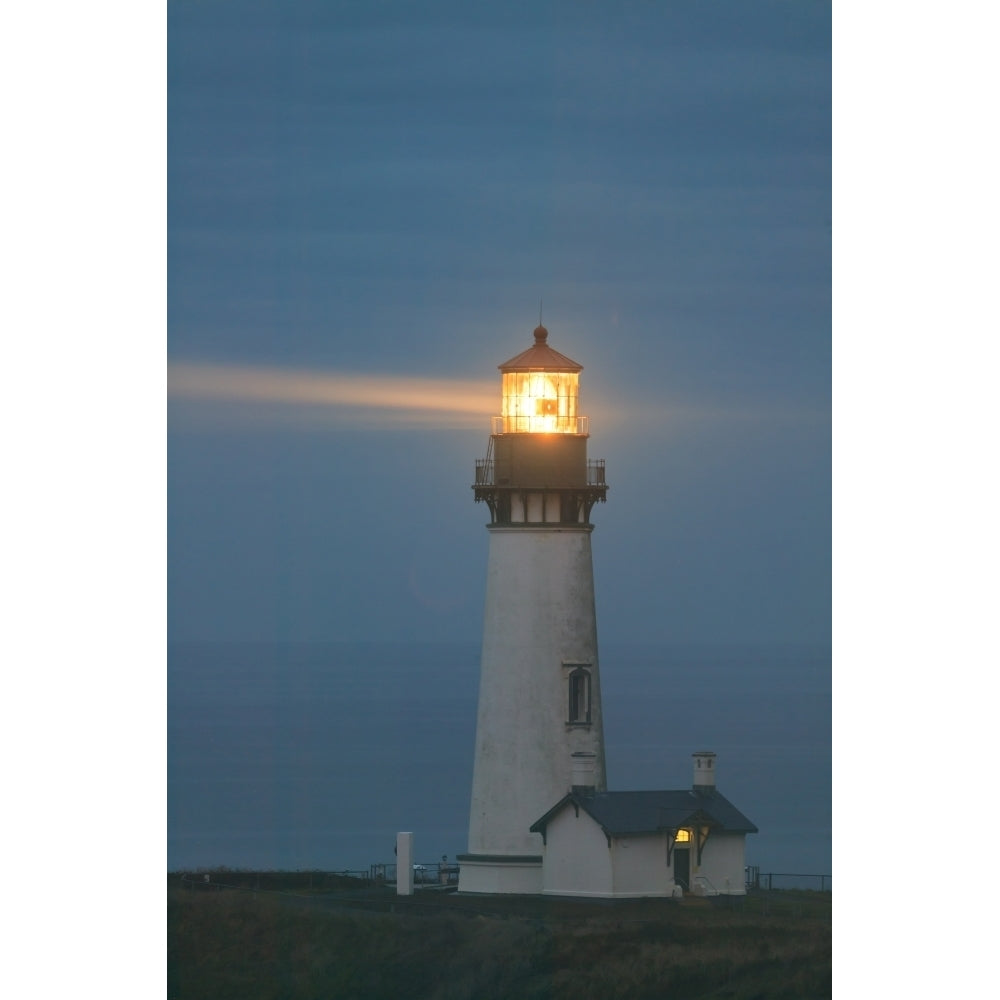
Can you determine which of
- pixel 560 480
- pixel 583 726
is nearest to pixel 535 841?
pixel 583 726

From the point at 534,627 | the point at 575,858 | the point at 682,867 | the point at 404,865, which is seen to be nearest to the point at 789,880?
the point at 682,867

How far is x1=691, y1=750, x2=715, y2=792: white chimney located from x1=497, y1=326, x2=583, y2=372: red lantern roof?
9.98 ft

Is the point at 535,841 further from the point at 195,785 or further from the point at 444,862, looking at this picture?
the point at 195,785

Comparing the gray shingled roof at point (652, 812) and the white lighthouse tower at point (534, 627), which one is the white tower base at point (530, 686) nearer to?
the white lighthouse tower at point (534, 627)

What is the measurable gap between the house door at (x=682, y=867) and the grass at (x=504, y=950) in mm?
375

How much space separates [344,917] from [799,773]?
14.5 feet

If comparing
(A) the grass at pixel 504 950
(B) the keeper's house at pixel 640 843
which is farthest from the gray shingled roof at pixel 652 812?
(A) the grass at pixel 504 950

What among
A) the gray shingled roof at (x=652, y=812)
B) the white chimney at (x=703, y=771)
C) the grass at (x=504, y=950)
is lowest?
the grass at (x=504, y=950)

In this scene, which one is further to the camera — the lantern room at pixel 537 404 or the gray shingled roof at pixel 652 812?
the lantern room at pixel 537 404

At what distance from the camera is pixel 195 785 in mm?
31516

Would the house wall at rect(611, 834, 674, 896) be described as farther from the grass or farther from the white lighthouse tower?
the white lighthouse tower

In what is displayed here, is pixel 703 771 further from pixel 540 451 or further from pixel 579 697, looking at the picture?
pixel 540 451

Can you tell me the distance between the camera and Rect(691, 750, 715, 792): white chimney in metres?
25.7

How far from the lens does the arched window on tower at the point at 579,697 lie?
2569cm
